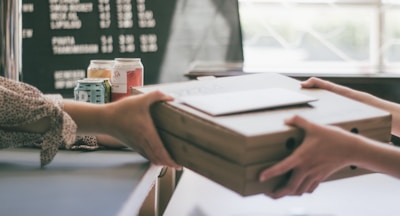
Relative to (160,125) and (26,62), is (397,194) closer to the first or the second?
(160,125)

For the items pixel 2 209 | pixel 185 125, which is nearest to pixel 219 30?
pixel 185 125

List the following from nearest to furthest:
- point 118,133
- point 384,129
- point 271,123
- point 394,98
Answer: point 271,123, point 384,129, point 118,133, point 394,98

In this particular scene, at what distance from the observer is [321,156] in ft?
3.17

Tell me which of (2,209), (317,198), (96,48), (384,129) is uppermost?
(96,48)

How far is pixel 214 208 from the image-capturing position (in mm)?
1361

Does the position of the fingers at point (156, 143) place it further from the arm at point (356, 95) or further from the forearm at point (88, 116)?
the arm at point (356, 95)

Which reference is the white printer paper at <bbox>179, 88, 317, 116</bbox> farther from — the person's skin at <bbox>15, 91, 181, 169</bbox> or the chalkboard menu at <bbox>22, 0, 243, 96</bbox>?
the chalkboard menu at <bbox>22, 0, 243, 96</bbox>

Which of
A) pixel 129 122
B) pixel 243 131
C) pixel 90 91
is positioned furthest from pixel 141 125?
pixel 90 91

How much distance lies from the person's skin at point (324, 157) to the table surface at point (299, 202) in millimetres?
278

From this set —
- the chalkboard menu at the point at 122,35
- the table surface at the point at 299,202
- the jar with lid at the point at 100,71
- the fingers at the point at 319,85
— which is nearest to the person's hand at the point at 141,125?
the table surface at the point at 299,202

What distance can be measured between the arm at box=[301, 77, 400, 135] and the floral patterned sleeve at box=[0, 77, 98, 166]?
19.7 inches

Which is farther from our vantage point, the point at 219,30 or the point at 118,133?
the point at 219,30

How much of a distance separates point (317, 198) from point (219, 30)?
0.95 m

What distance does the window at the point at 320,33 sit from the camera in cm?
235
